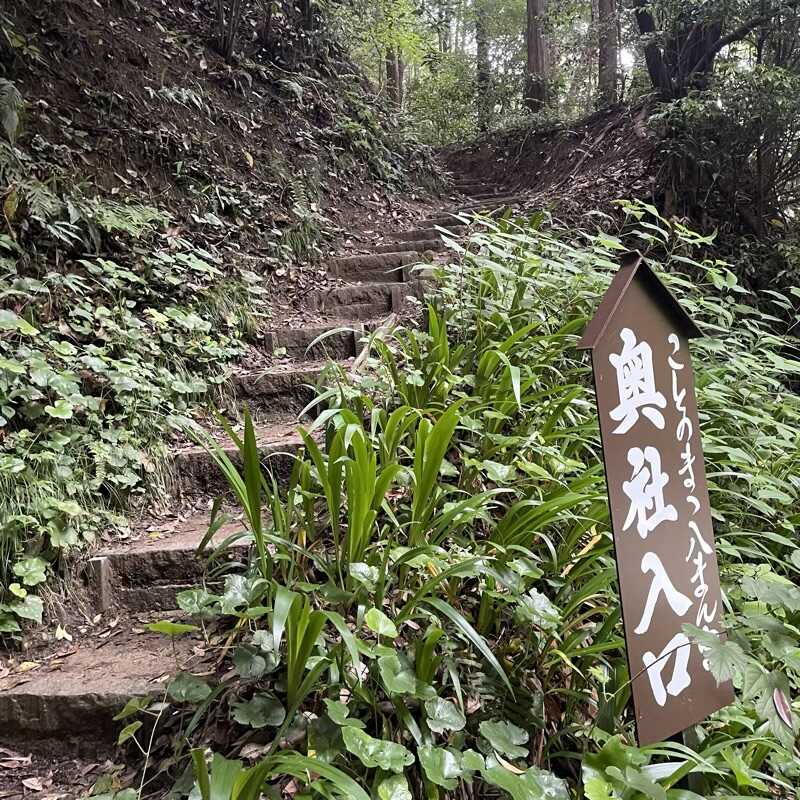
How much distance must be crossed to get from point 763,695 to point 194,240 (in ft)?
13.0

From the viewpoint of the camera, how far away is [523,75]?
1049cm

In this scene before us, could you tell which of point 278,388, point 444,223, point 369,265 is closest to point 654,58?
point 444,223

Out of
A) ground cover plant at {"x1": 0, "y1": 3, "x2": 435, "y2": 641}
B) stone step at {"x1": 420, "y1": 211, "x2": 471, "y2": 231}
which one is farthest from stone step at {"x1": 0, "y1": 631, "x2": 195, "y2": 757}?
stone step at {"x1": 420, "y1": 211, "x2": 471, "y2": 231}

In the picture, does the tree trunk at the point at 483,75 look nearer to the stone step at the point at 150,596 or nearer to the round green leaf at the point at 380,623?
the stone step at the point at 150,596

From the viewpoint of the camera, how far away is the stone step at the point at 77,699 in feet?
5.53

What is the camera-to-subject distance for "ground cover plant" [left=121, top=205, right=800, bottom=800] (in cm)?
122

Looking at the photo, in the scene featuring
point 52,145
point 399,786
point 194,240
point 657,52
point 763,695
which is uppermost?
point 657,52

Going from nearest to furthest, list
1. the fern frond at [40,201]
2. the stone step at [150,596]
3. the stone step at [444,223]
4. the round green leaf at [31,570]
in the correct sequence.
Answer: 1. the round green leaf at [31,570]
2. the stone step at [150,596]
3. the fern frond at [40,201]
4. the stone step at [444,223]

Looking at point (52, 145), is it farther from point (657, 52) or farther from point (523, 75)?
point (523, 75)

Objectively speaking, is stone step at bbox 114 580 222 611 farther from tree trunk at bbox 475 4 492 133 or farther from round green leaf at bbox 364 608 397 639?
tree trunk at bbox 475 4 492 133

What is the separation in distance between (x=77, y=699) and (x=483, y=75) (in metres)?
12.1

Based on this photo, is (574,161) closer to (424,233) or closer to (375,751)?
(424,233)

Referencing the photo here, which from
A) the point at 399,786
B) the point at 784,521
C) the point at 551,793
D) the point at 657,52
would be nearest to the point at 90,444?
the point at 399,786

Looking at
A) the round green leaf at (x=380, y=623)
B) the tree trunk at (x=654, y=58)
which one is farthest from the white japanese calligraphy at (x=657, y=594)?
the tree trunk at (x=654, y=58)
